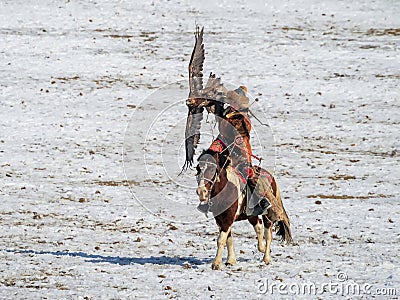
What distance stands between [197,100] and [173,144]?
11680 millimetres

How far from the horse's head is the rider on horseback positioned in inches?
21.2

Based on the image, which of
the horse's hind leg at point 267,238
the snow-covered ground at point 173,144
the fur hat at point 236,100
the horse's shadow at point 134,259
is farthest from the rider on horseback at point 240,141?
the horse's shadow at point 134,259

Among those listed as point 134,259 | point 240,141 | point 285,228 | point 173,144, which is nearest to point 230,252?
point 285,228

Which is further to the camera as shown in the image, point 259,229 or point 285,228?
point 285,228

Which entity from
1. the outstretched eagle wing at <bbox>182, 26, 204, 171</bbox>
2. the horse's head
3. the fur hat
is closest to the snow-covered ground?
the horse's head

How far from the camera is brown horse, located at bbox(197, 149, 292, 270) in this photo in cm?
1000

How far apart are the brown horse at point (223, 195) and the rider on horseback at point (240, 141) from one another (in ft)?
0.56

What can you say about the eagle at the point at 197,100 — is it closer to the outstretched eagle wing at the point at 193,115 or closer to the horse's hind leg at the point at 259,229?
the outstretched eagle wing at the point at 193,115

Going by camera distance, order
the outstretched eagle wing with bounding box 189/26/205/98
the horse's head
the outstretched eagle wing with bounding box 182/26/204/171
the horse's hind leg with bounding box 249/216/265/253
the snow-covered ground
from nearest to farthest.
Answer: the horse's head < the outstretched eagle wing with bounding box 182/26/204/171 < the outstretched eagle wing with bounding box 189/26/205/98 < the snow-covered ground < the horse's hind leg with bounding box 249/216/265/253

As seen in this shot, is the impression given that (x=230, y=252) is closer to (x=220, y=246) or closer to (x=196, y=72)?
(x=220, y=246)

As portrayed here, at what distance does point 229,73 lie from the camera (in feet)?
92.8

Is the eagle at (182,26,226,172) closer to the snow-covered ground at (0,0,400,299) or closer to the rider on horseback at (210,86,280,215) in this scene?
the rider on horseback at (210,86,280,215)

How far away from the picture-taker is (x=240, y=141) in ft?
35.5

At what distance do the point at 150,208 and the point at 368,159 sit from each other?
7756 mm
